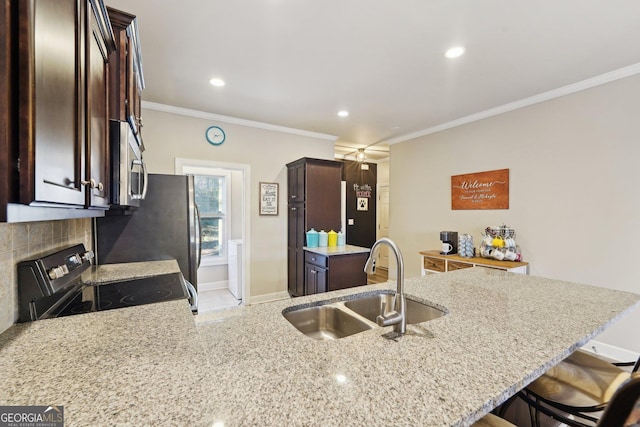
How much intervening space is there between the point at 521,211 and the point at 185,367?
3696mm

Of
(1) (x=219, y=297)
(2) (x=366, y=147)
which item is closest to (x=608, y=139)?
(2) (x=366, y=147)

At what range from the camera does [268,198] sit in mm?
4109

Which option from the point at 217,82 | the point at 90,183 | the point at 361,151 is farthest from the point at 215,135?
the point at 90,183

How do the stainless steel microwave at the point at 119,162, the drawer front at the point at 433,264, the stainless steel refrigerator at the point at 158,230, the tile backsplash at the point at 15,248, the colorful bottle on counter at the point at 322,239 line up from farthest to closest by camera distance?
the colorful bottle on counter at the point at 322,239, the drawer front at the point at 433,264, the stainless steel refrigerator at the point at 158,230, the stainless steel microwave at the point at 119,162, the tile backsplash at the point at 15,248

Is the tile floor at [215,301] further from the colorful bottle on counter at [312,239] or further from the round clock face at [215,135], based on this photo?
the round clock face at [215,135]

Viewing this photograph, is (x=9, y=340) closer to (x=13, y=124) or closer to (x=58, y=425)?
(x=58, y=425)

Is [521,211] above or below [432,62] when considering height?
below

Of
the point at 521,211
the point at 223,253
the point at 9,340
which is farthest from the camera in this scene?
the point at 223,253

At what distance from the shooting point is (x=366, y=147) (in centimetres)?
542

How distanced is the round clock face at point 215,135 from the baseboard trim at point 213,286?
7.90ft

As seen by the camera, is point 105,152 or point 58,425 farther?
point 105,152

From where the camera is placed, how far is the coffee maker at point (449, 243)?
357 centimetres

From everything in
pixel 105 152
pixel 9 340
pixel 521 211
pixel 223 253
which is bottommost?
pixel 223 253

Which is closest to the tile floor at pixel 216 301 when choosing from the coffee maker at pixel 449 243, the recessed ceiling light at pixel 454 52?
the coffee maker at pixel 449 243
